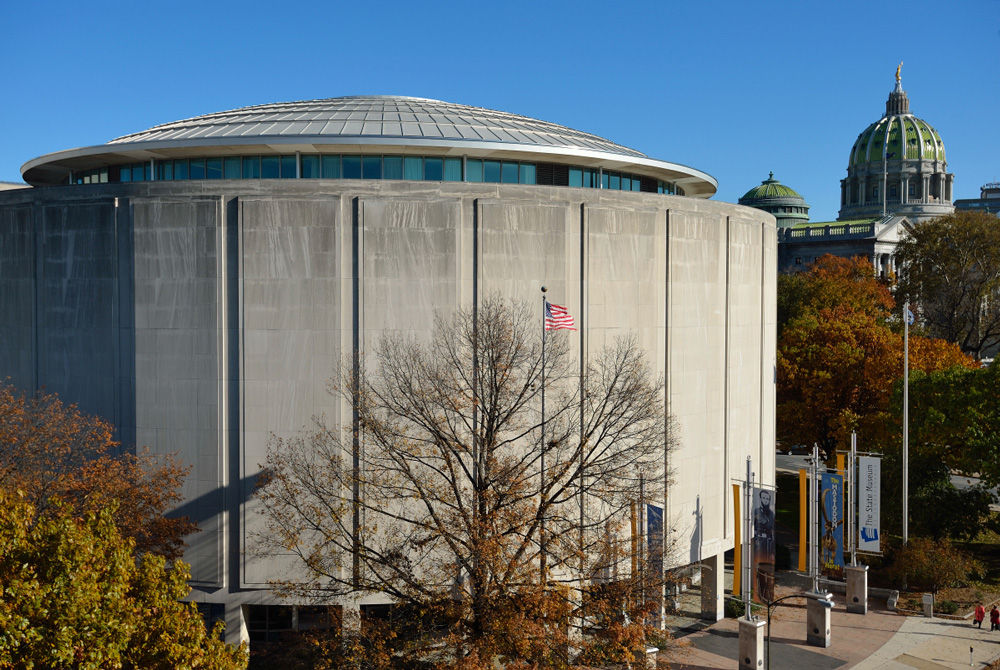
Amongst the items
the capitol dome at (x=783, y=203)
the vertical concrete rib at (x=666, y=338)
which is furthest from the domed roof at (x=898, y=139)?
the vertical concrete rib at (x=666, y=338)

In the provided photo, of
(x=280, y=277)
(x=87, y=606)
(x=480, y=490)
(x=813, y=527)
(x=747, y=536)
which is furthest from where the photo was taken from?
(x=813, y=527)

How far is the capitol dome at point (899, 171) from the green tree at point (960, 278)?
97.2 meters

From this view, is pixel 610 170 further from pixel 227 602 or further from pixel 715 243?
pixel 227 602

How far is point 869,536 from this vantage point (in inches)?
1358

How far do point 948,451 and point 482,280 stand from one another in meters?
27.5

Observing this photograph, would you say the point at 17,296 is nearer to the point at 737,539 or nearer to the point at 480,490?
the point at 480,490

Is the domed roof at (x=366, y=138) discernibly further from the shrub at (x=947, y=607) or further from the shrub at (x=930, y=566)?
the shrub at (x=947, y=607)

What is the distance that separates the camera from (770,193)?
157m

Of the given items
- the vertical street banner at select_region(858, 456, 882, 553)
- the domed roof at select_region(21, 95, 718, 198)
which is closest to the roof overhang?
the domed roof at select_region(21, 95, 718, 198)

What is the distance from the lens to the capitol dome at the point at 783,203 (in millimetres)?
155125

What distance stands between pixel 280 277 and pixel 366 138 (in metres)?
6.54

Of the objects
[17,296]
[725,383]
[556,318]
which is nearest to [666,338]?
[725,383]

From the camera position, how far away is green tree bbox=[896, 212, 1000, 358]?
→ 72.6m

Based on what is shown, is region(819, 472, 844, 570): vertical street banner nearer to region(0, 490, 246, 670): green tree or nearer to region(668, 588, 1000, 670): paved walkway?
region(668, 588, 1000, 670): paved walkway
